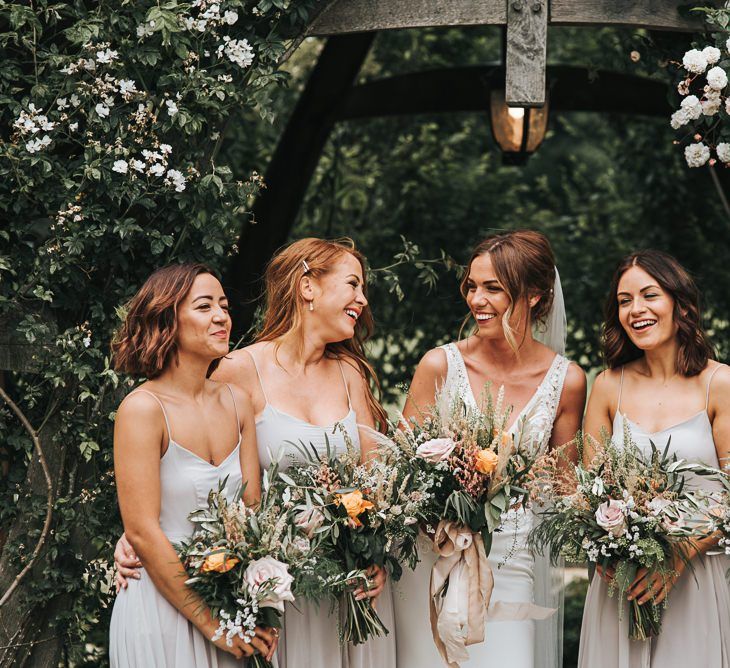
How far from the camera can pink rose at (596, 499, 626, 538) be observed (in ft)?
11.9

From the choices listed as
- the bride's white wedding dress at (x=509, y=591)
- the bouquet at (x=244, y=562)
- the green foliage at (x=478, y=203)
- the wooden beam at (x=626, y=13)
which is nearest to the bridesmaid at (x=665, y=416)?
the bride's white wedding dress at (x=509, y=591)

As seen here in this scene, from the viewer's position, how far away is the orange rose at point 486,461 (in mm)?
3678

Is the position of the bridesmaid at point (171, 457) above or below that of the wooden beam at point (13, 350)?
below

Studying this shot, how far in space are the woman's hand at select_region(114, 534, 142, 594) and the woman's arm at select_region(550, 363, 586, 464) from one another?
6.07 feet

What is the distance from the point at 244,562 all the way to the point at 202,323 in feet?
2.78

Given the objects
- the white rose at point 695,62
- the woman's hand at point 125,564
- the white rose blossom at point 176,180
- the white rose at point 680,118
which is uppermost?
the white rose at point 695,62

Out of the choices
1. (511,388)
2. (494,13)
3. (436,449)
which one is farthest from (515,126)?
(436,449)

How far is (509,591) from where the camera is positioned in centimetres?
434

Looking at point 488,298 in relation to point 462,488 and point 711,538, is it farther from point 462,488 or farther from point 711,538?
point 711,538

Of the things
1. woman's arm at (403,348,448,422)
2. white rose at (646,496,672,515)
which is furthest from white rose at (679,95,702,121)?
white rose at (646,496,672,515)

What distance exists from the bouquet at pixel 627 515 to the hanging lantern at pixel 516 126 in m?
2.09

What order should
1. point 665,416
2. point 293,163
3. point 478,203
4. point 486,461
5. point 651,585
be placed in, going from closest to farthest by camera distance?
point 486,461
point 651,585
point 665,416
point 293,163
point 478,203

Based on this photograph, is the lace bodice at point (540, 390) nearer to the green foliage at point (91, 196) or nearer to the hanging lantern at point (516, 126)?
the green foliage at point (91, 196)

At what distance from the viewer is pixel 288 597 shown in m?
3.41
